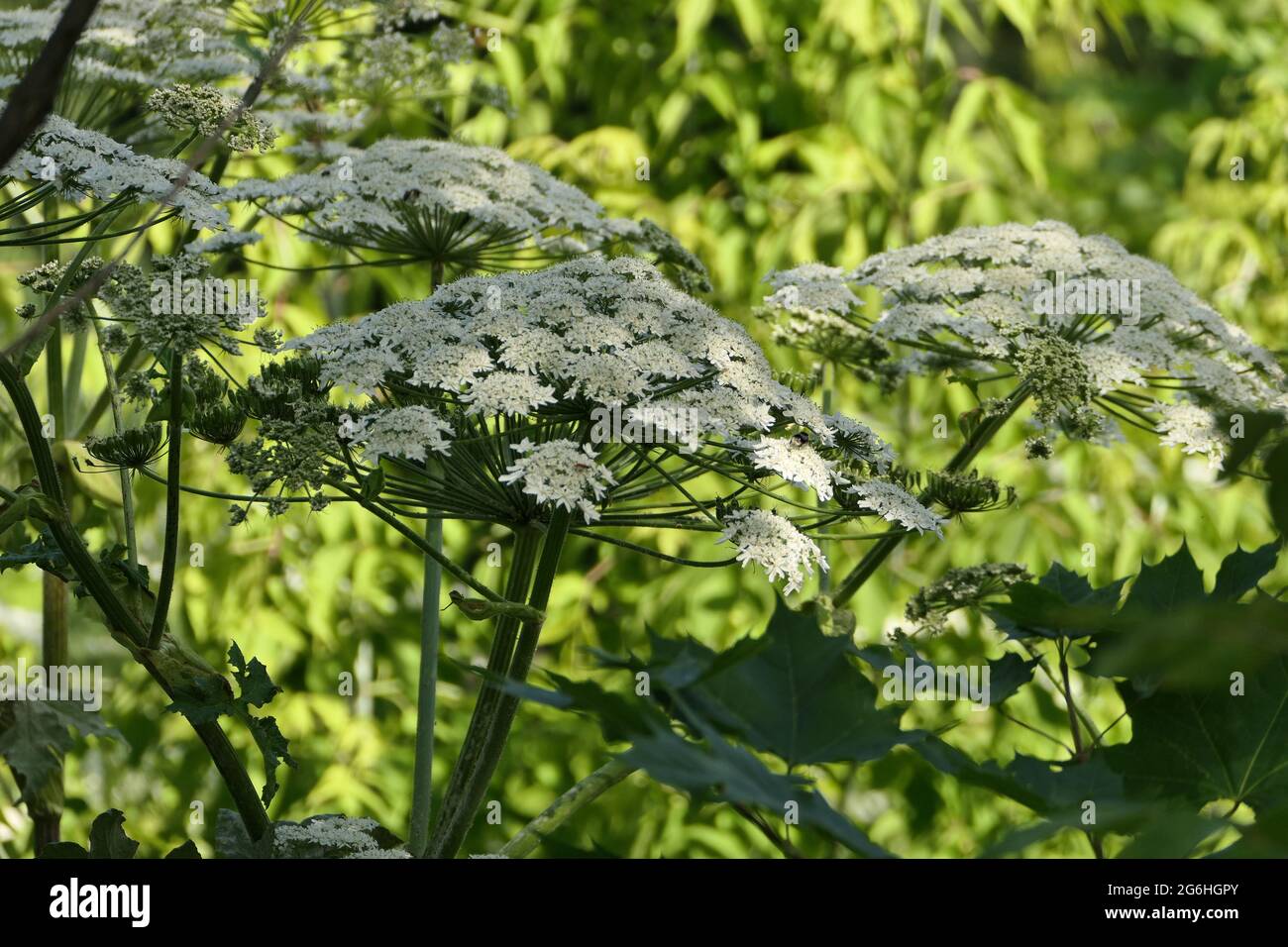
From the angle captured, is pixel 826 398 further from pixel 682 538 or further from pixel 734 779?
pixel 682 538

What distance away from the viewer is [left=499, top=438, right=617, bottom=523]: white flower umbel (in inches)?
54.8

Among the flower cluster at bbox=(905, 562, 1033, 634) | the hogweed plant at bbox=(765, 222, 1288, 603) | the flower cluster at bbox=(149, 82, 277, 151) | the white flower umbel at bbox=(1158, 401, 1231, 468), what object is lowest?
the flower cluster at bbox=(905, 562, 1033, 634)

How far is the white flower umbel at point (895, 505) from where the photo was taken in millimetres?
1541

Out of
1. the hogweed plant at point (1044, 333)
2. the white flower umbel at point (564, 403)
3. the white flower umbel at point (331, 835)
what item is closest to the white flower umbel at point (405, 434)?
the white flower umbel at point (564, 403)

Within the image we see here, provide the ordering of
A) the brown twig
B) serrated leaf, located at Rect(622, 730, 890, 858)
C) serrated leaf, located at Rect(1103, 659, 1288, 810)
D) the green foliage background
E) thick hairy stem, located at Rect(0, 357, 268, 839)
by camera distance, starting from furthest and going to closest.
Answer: the green foliage background, thick hairy stem, located at Rect(0, 357, 268, 839), serrated leaf, located at Rect(1103, 659, 1288, 810), serrated leaf, located at Rect(622, 730, 890, 858), the brown twig

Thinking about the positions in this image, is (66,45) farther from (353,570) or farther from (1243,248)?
(1243,248)

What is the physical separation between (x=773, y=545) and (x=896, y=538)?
0.35 m

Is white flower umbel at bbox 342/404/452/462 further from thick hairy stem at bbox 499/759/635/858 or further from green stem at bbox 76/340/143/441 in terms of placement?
green stem at bbox 76/340/143/441

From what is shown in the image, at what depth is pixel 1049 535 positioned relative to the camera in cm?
351

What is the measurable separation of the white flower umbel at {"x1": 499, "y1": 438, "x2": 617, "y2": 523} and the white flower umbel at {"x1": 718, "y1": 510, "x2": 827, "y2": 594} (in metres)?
0.16

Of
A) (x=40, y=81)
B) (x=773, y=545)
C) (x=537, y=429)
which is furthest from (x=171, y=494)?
(x=40, y=81)

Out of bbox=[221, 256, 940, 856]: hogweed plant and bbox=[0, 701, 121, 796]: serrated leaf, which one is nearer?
bbox=[0, 701, 121, 796]: serrated leaf

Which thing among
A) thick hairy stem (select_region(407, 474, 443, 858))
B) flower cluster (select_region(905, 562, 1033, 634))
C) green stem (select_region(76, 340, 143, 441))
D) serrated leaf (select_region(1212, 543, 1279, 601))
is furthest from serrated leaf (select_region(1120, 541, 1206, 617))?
green stem (select_region(76, 340, 143, 441))
